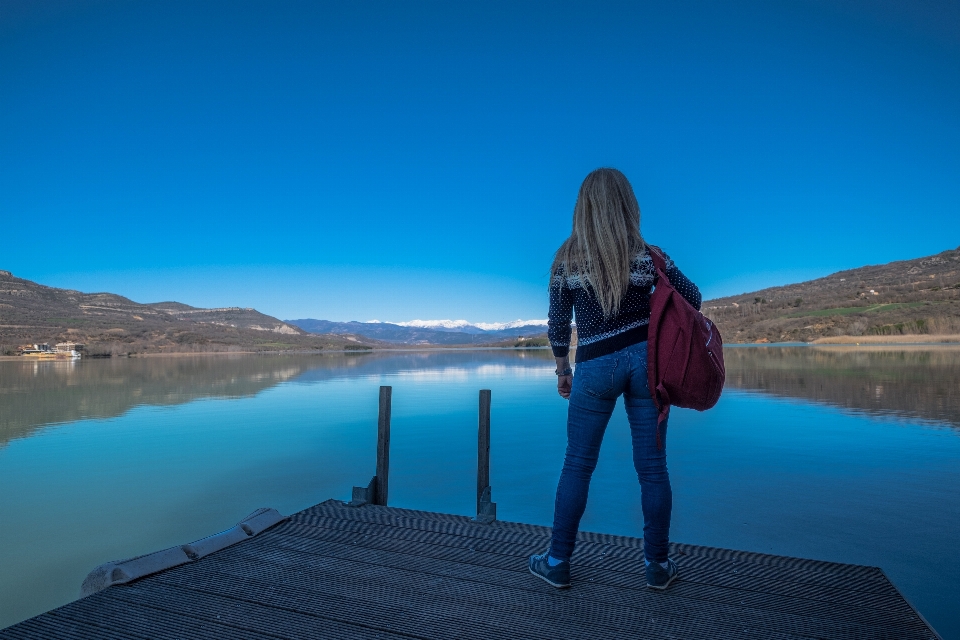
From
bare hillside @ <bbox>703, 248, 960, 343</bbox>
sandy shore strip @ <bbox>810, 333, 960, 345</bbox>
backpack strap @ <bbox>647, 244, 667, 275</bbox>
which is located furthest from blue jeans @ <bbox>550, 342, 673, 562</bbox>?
bare hillside @ <bbox>703, 248, 960, 343</bbox>

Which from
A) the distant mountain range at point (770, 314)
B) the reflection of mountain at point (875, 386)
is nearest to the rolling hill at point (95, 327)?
the distant mountain range at point (770, 314)

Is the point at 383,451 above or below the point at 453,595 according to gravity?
above

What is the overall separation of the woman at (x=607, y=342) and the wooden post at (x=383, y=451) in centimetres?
252

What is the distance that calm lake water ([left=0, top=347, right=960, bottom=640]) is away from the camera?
15.2ft

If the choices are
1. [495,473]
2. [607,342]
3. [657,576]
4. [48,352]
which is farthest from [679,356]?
[48,352]

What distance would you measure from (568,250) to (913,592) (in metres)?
3.35

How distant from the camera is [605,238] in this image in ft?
8.19

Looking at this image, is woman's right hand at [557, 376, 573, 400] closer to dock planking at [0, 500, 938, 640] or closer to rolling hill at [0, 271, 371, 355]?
dock planking at [0, 500, 938, 640]

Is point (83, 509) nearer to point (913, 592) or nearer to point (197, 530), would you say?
point (197, 530)

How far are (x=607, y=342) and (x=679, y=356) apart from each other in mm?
308

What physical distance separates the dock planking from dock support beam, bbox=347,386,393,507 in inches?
47.8

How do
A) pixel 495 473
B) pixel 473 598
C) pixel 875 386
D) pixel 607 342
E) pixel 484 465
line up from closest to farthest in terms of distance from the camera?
pixel 607 342
pixel 473 598
pixel 484 465
pixel 495 473
pixel 875 386

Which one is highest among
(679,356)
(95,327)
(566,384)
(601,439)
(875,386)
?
(95,327)

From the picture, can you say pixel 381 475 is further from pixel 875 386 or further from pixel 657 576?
pixel 875 386
